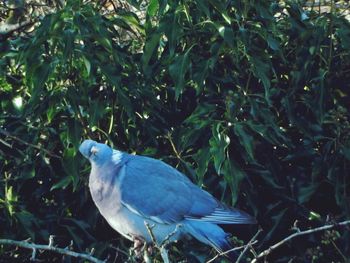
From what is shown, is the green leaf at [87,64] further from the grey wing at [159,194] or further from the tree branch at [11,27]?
the tree branch at [11,27]

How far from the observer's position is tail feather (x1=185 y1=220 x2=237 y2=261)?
4199mm

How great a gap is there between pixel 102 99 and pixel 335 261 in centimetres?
152

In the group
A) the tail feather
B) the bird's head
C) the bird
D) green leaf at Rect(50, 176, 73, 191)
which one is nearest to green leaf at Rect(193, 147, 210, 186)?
the bird

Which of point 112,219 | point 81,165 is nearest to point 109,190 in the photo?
point 112,219

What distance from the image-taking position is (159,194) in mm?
4391

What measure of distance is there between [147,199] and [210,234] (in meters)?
0.35

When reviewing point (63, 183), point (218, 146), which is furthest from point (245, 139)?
point (63, 183)

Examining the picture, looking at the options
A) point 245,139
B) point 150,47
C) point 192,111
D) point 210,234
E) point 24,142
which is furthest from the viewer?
point 192,111

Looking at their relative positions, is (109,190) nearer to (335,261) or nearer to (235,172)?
(235,172)

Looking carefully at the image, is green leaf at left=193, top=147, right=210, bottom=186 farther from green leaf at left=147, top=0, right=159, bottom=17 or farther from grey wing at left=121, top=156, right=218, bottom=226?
green leaf at left=147, top=0, right=159, bottom=17

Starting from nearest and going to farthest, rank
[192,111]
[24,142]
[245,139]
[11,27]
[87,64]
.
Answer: [87,64] < [245,139] < [24,142] < [192,111] < [11,27]

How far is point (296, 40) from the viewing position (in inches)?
193

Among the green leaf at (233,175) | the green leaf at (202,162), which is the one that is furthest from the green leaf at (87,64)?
the green leaf at (233,175)

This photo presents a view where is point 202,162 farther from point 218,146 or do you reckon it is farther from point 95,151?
point 95,151
